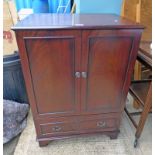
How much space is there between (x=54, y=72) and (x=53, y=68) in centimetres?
3

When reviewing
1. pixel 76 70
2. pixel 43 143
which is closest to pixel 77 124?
pixel 43 143

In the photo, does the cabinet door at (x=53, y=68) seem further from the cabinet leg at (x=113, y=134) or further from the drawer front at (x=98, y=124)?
the cabinet leg at (x=113, y=134)

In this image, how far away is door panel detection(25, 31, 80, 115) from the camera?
1.03 metres

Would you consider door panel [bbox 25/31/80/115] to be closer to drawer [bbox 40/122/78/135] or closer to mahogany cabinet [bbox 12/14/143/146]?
mahogany cabinet [bbox 12/14/143/146]

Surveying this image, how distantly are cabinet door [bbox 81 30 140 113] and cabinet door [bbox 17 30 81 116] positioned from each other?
0.07 meters

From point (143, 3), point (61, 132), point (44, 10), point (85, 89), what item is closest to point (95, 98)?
point (85, 89)

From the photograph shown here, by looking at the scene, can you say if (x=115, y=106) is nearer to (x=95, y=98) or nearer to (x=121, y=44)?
(x=95, y=98)

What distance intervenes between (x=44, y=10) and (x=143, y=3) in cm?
119

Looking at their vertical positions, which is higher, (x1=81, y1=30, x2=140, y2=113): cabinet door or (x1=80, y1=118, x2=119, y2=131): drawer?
(x1=81, y1=30, x2=140, y2=113): cabinet door

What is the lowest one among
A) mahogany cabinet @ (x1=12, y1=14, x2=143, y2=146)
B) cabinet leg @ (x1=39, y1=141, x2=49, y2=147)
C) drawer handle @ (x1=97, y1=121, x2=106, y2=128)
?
cabinet leg @ (x1=39, y1=141, x2=49, y2=147)

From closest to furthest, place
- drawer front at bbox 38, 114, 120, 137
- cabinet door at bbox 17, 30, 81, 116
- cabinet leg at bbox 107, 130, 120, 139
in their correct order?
cabinet door at bbox 17, 30, 81, 116 → drawer front at bbox 38, 114, 120, 137 → cabinet leg at bbox 107, 130, 120, 139

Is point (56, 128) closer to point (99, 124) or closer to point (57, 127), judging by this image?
point (57, 127)

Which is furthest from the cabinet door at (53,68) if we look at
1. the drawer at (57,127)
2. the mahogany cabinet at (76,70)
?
the drawer at (57,127)

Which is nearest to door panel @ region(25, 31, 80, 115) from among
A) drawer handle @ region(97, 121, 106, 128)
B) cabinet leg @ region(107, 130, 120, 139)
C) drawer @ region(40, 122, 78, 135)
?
drawer @ region(40, 122, 78, 135)
